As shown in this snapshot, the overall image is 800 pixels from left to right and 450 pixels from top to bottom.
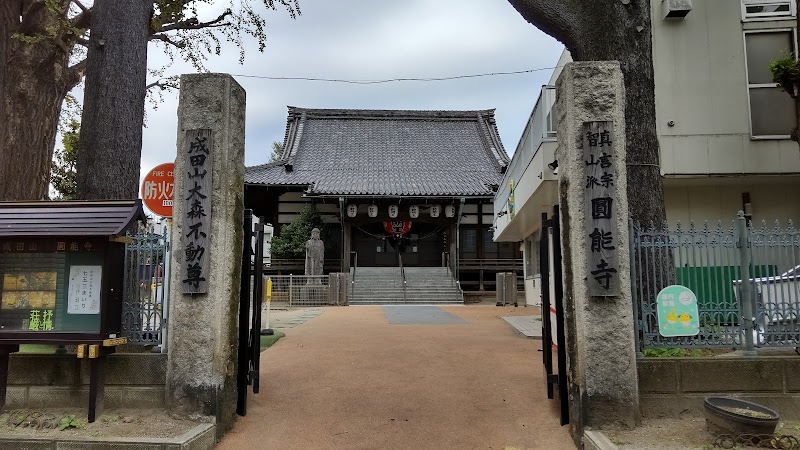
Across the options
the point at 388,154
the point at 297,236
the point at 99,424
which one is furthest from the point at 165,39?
the point at 388,154

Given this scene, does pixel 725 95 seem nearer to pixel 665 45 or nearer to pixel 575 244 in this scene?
pixel 665 45

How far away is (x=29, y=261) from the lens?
16.0 ft

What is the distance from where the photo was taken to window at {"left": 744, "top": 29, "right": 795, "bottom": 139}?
982 cm

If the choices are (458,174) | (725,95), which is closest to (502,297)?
(458,174)

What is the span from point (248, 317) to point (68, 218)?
1906 millimetres

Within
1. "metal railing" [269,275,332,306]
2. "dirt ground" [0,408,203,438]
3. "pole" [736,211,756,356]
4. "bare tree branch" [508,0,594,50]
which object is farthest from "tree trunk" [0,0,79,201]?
"metal railing" [269,275,332,306]

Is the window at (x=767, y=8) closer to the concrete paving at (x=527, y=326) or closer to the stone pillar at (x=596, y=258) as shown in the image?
the concrete paving at (x=527, y=326)

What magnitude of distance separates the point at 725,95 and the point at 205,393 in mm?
10306

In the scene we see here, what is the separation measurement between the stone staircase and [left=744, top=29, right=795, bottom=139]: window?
42.1ft

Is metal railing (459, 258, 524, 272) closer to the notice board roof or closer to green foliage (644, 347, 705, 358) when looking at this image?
green foliage (644, 347, 705, 358)

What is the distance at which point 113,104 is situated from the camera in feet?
20.9

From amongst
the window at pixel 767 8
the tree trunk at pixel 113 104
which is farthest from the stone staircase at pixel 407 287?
the tree trunk at pixel 113 104

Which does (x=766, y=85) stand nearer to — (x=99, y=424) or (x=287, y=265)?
(x=99, y=424)

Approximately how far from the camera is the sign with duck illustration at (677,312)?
470 cm
